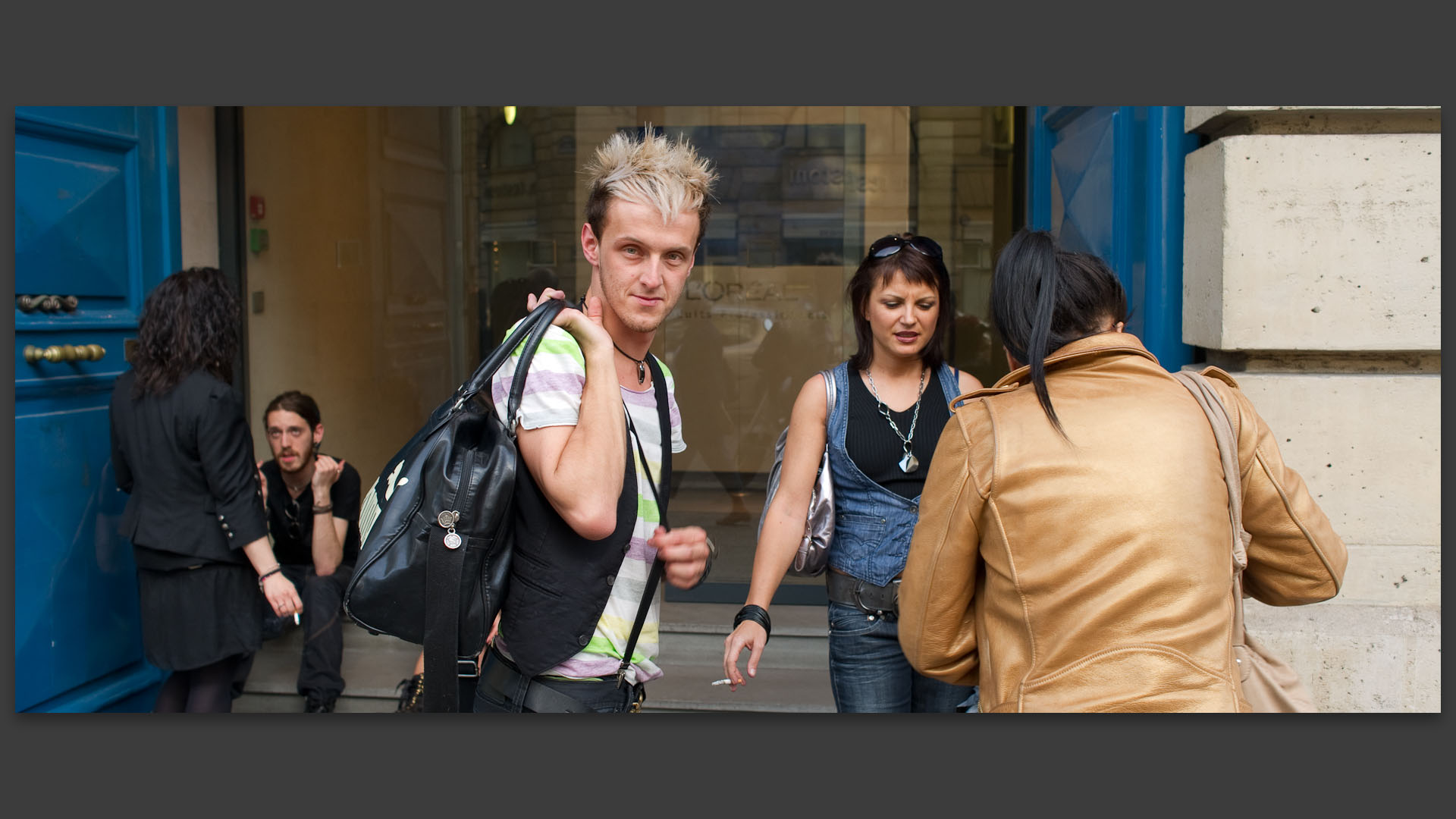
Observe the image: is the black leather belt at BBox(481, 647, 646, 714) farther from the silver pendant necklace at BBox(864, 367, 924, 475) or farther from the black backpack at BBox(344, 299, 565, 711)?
the silver pendant necklace at BBox(864, 367, 924, 475)

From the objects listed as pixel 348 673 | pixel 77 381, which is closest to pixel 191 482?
pixel 77 381

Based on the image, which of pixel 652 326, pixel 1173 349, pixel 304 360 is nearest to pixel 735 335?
pixel 304 360

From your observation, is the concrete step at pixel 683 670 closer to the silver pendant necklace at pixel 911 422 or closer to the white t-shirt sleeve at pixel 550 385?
the silver pendant necklace at pixel 911 422

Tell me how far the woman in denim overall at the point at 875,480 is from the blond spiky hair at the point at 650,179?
619 mm

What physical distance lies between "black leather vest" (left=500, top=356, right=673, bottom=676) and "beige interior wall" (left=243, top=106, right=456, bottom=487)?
4297 mm

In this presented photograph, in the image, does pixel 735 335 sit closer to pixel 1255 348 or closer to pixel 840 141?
pixel 840 141

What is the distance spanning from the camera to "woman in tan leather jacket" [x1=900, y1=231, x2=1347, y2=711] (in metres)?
1.91

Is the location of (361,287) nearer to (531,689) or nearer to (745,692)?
(745,692)

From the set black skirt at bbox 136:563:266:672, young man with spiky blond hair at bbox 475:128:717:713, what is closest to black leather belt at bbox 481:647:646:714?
young man with spiky blond hair at bbox 475:128:717:713

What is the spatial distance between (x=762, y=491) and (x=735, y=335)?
34.6 inches

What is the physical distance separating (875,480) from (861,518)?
101 mm

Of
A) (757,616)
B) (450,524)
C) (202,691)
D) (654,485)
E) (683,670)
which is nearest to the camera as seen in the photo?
(450,524)

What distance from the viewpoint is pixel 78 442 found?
3863mm

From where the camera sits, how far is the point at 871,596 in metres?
2.76
